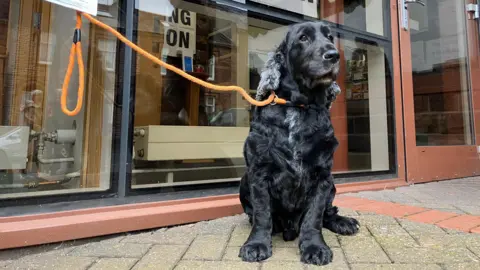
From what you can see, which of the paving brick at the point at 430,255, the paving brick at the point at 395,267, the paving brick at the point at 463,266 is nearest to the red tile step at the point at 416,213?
the paving brick at the point at 430,255

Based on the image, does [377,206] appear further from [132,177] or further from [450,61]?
[450,61]

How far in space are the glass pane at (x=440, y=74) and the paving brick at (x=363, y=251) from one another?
2.54 metres

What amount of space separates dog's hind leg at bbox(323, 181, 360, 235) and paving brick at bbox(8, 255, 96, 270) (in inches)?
53.2

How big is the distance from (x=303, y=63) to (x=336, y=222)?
99 cm

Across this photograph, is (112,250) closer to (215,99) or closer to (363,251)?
(363,251)

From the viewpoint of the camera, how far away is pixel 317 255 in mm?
1592

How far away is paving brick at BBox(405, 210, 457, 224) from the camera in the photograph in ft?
7.42

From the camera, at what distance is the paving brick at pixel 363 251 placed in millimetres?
1624

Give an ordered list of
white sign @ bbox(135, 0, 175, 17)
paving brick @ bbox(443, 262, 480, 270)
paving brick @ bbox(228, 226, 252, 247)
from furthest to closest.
Result: 1. white sign @ bbox(135, 0, 175, 17)
2. paving brick @ bbox(228, 226, 252, 247)
3. paving brick @ bbox(443, 262, 480, 270)

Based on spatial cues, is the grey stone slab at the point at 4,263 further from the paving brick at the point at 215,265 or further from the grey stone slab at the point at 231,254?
the grey stone slab at the point at 231,254

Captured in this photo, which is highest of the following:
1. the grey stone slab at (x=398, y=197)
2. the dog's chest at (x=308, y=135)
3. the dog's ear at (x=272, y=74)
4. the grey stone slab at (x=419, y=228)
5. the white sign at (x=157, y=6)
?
the white sign at (x=157, y=6)

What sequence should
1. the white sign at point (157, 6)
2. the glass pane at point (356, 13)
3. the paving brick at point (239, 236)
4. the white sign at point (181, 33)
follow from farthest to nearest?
the glass pane at point (356, 13), the white sign at point (181, 33), the white sign at point (157, 6), the paving brick at point (239, 236)

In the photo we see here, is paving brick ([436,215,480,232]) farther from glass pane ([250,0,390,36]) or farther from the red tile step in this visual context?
glass pane ([250,0,390,36])

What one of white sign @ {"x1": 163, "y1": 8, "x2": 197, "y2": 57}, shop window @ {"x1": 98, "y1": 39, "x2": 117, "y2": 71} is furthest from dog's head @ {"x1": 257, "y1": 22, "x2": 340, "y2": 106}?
white sign @ {"x1": 163, "y1": 8, "x2": 197, "y2": 57}
